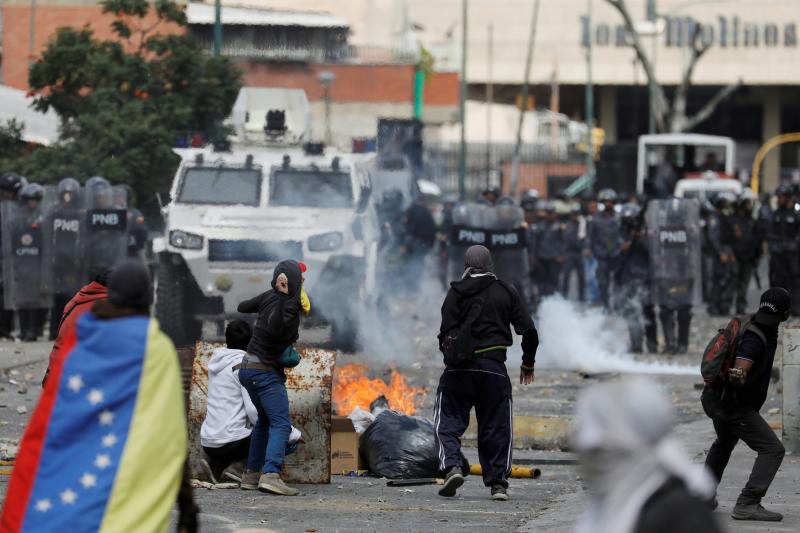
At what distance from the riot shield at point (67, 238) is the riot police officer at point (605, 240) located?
28.2 ft

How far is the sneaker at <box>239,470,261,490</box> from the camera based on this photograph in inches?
414

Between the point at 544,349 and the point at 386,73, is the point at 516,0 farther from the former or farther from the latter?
the point at 544,349

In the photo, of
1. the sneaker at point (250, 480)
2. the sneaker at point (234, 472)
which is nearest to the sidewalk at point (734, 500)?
the sneaker at point (250, 480)

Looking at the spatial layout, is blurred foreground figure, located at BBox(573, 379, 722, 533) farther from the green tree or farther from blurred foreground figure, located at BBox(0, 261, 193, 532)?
the green tree

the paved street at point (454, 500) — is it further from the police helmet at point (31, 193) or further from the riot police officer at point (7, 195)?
the riot police officer at point (7, 195)

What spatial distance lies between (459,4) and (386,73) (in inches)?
1025

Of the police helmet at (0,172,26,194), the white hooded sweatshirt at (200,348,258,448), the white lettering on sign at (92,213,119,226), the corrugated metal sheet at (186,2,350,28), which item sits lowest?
the white hooded sweatshirt at (200,348,258,448)

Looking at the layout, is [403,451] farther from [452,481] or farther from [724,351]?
[724,351]

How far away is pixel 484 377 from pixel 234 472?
68.6 inches

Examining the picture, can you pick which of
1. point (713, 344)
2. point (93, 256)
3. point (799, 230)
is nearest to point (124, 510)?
point (713, 344)

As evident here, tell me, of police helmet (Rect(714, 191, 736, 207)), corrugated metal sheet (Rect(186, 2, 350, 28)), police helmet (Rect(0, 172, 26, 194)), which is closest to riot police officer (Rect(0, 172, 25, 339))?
police helmet (Rect(0, 172, 26, 194))

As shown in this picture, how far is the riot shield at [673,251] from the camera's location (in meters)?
20.2

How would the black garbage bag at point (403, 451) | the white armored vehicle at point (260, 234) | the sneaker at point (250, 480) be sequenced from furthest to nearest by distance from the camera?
the white armored vehicle at point (260, 234), the black garbage bag at point (403, 451), the sneaker at point (250, 480)

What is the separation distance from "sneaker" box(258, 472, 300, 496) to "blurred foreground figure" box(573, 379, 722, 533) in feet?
20.8
